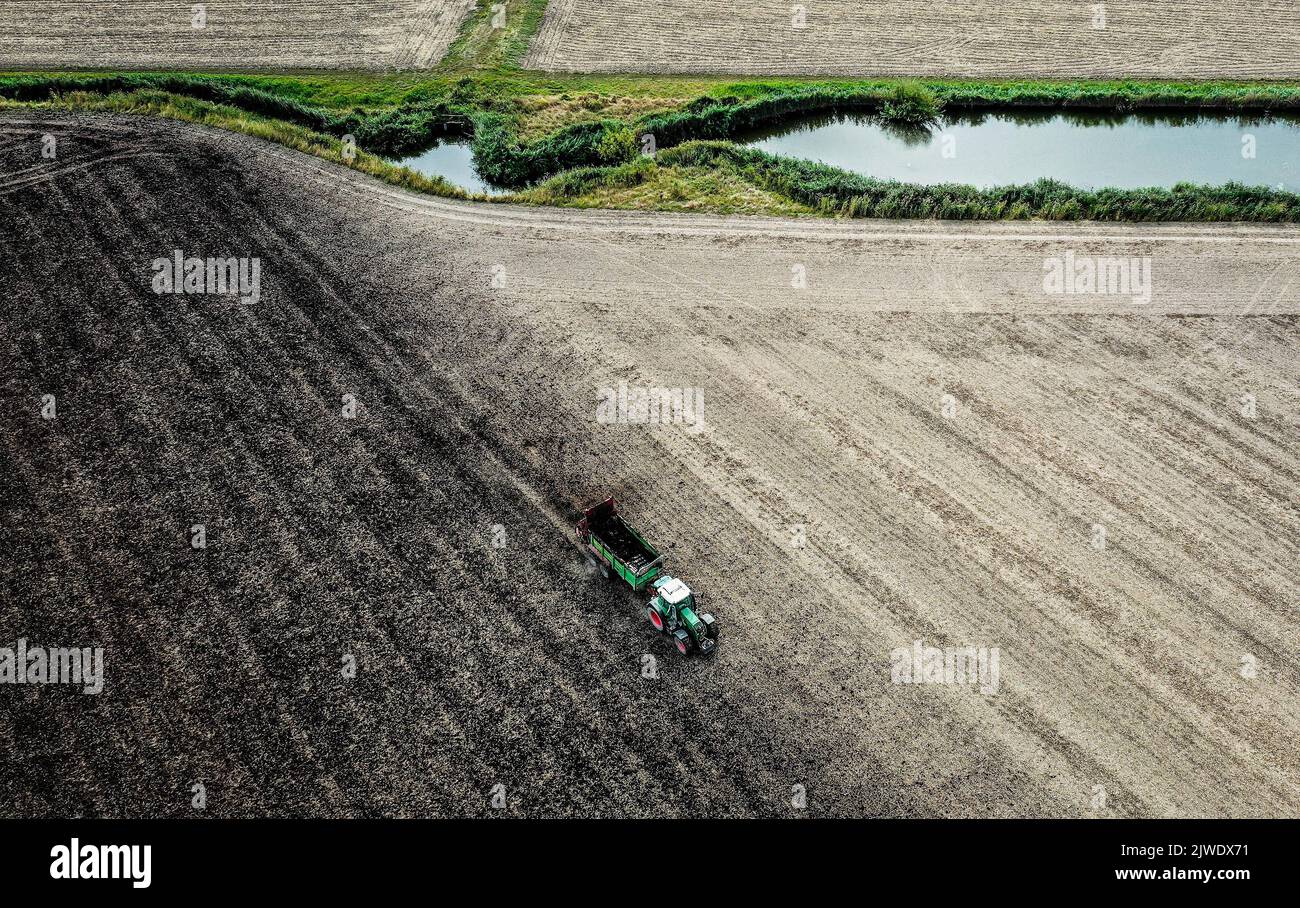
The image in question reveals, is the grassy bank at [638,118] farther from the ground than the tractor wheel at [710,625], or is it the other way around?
the grassy bank at [638,118]

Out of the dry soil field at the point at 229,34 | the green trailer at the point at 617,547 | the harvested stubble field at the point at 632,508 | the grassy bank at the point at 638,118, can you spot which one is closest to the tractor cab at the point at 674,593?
the green trailer at the point at 617,547

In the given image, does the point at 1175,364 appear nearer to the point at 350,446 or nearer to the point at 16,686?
the point at 350,446

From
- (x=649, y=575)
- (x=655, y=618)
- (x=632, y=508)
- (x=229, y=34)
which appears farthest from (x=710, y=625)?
(x=229, y=34)

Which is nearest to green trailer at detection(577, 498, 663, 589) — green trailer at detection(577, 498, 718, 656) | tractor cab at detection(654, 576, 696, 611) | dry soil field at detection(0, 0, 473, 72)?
green trailer at detection(577, 498, 718, 656)

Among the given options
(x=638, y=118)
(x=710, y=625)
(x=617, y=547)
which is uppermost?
(x=638, y=118)

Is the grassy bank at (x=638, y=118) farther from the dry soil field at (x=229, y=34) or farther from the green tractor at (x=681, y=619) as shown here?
the green tractor at (x=681, y=619)

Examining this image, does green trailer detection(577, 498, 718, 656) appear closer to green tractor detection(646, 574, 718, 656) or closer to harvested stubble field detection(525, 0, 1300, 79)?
green tractor detection(646, 574, 718, 656)

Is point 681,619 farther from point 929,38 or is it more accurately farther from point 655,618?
point 929,38
